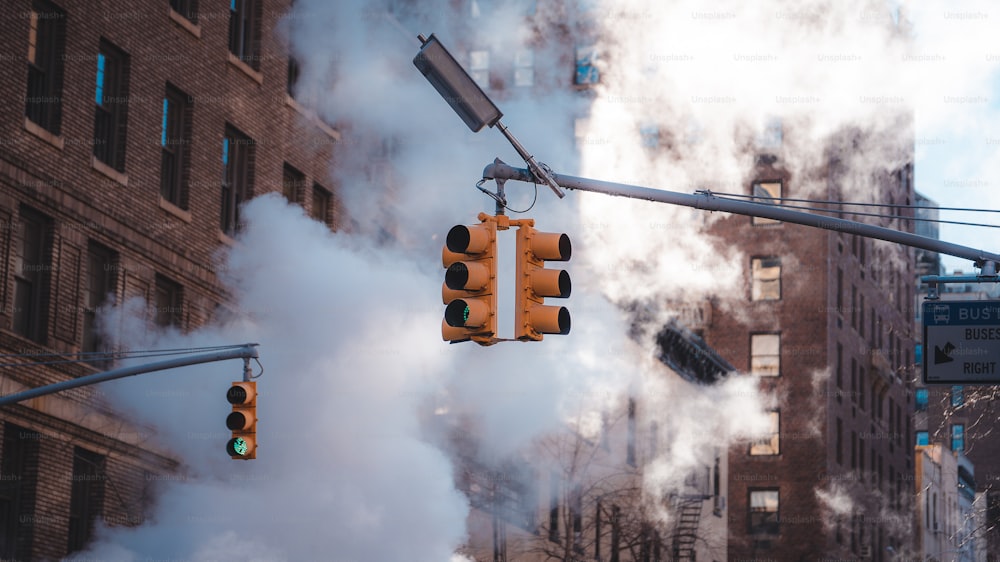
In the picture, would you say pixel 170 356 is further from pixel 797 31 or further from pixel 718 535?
pixel 797 31

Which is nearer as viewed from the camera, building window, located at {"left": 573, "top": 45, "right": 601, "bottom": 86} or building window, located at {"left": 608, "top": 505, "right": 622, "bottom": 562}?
building window, located at {"left": 608, "top": 505, "right": 622, "bottom": 562}

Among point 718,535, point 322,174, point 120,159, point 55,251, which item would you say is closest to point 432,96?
point 322,174

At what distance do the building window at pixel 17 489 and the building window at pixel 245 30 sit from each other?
→ 8.89 m

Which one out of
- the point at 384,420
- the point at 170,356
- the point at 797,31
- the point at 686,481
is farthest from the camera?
the point at 797,31

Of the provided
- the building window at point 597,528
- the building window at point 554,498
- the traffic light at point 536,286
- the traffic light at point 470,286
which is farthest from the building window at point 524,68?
the traffic light at point 470,286

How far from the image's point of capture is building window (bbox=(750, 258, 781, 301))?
56.8 metres

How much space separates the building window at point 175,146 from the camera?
25.9 meters

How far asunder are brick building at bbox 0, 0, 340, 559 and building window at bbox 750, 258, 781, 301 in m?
30.7

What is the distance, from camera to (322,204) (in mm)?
31188

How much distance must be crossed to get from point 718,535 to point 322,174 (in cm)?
2133

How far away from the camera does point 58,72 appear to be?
22.8m

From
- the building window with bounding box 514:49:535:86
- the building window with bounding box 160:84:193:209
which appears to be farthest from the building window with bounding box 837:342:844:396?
the building window with bounding box 160:84:193:209

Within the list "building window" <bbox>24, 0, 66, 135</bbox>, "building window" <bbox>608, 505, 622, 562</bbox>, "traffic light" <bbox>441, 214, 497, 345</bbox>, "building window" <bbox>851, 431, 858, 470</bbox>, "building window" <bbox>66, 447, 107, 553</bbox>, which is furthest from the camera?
"building window" <bbox>851, 431, 858, 470</bbox>

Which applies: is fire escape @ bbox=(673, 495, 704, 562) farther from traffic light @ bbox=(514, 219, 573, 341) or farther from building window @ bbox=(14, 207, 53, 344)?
traffic light @ bbox=(514, 219, 573, 341)
